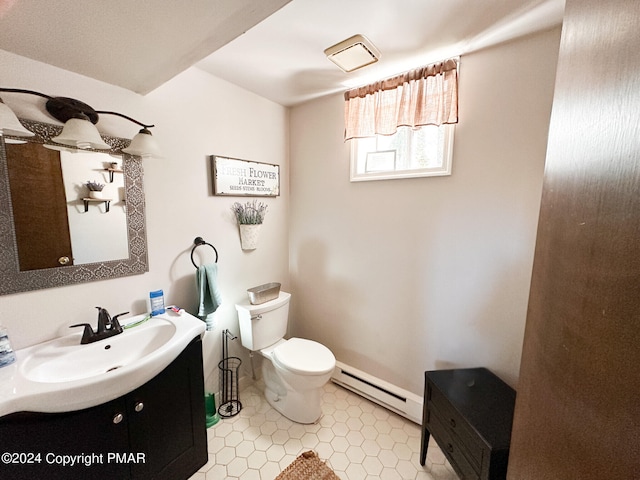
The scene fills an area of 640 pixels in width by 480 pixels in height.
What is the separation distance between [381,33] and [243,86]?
→ 103 centimetres

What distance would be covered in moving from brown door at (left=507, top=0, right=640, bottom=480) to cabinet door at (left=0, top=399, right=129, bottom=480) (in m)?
1.42

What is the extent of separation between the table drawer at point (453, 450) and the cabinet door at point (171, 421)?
1265 mm

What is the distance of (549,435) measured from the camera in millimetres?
555

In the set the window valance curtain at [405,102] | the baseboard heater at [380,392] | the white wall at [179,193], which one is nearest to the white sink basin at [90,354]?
the white wall at [179,193]

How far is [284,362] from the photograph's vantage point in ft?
5.39

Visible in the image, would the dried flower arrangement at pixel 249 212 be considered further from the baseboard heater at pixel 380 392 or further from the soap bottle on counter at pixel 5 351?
Result: the baseboard heater at pixel 380 392

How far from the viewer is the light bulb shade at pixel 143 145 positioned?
4.11 feet

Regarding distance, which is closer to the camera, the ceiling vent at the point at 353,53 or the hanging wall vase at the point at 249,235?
the ceiling vent at the point at 353,53

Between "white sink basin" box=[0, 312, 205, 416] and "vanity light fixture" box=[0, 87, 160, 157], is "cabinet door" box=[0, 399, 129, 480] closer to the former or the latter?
"white sink basin" box=[0, 312, 205, 416]

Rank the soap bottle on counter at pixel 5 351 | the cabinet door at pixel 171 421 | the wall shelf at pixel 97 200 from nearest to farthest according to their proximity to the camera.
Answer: the soap bottle on counter at pixel 5 351 → the cabinet door at pixel 171 421 → the wall shelf at pixel 97 200

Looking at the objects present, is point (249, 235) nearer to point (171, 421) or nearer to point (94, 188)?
point (94, 188)

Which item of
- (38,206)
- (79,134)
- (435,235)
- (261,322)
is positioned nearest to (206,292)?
(261,322)

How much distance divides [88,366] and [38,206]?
743 millimetres

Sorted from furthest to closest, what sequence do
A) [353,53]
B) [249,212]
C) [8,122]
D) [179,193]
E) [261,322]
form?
[249,212], [261,322], [179,193], [353,53], [8,122]
